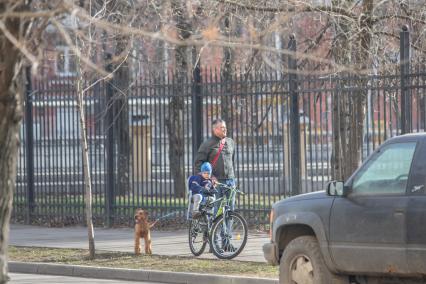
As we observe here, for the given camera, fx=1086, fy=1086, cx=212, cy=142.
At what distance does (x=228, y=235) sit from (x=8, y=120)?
8.61m

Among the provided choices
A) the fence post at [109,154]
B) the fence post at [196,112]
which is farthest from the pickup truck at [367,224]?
the fence post at [109,154]

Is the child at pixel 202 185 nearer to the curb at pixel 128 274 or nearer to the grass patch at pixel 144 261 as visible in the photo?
the grass patch at pixel 144 261

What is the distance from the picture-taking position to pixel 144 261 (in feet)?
51.0

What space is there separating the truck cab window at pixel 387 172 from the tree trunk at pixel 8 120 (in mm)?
4455

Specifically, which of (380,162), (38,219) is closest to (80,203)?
(38,219)

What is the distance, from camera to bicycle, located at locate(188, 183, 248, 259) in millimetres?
15320

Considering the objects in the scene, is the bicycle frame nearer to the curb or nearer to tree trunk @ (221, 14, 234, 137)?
the curb

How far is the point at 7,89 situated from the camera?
6980 millimetres

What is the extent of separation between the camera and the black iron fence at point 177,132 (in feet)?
60.6

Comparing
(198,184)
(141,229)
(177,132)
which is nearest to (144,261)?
(141,229)

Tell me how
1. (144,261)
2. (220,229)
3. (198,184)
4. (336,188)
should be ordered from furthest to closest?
(198,184), (144,261), (220,229), (336,188)

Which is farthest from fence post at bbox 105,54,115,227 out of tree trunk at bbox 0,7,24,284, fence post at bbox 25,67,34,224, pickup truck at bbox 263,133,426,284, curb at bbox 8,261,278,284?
tree trunk at bbox 0,7,24,284

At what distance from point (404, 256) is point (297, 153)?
876cm

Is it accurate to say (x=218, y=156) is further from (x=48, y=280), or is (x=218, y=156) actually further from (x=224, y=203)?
(x=48, y=280)
